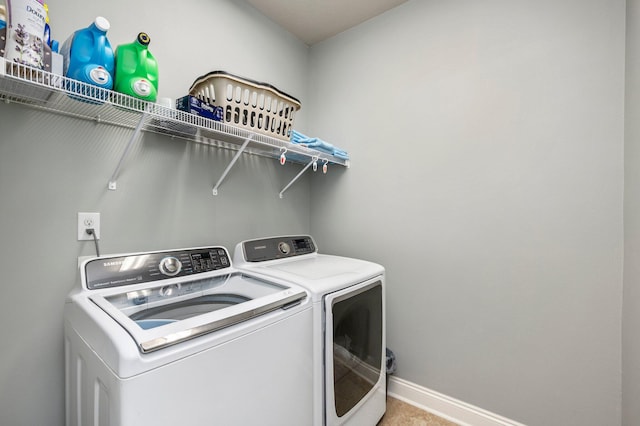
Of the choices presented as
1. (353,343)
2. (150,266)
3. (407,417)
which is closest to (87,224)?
(150,266)

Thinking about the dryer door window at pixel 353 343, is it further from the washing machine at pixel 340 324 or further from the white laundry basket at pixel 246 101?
the white laundry basket at pixel 246 101

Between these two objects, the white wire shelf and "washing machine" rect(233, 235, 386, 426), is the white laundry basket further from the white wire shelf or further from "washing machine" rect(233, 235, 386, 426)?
"washing machine" rect(233, 235, 386, 426)

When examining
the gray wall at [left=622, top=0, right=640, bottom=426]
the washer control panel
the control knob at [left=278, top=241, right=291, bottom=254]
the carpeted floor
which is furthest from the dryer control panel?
the gray wall at [left=622, top=0, right=640, bottom=426]

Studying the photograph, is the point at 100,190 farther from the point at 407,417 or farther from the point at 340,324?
the point at 407,417

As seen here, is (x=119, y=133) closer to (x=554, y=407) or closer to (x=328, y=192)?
(x=328, y=192)

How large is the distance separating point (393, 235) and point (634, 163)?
1187mm

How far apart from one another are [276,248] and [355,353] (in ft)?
2.52

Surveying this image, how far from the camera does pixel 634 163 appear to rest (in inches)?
45.4

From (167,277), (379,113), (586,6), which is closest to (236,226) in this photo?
(167,277)

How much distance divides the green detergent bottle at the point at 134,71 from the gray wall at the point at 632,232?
194cm

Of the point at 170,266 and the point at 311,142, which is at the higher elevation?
the point at 311,142

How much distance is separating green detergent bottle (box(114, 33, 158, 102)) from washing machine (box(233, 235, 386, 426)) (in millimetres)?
906

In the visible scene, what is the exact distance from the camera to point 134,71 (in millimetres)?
1084

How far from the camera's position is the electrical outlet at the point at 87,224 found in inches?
49.6
